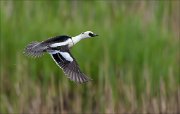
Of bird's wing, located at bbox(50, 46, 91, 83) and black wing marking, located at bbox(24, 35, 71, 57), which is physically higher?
black wing marking, located at bbox(24, 35, 71, 57)

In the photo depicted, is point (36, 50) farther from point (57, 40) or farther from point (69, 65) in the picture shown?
point (69, 65)

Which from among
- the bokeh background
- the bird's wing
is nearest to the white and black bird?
the bird's wing

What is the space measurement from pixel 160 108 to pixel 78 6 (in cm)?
157

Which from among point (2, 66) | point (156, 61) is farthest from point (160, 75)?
point (2, 66)

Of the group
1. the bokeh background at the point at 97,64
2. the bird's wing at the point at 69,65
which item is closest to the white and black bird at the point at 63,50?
the bird's wing at the point at 69,65

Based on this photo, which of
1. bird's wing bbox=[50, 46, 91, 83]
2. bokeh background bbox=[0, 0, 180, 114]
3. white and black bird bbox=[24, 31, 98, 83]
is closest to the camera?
white and black bird bbox=[24, 31, 98, 83]

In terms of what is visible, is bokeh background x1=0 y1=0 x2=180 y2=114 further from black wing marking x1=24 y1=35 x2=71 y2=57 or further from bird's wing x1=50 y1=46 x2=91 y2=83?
black wing marking x1=24 y1=35 x2=71 y2=57

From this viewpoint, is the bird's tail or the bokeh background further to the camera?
the bokeh background

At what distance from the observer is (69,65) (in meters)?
3.48

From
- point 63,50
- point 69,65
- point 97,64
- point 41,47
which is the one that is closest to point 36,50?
point 41,47

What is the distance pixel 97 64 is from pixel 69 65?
79.0 inches

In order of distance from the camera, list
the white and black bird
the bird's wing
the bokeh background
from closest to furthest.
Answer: the white and black bird → the bird's wing → the bokeh background

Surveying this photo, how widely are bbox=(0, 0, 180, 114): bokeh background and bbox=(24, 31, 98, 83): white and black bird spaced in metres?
1.66

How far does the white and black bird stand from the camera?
10.5ft
